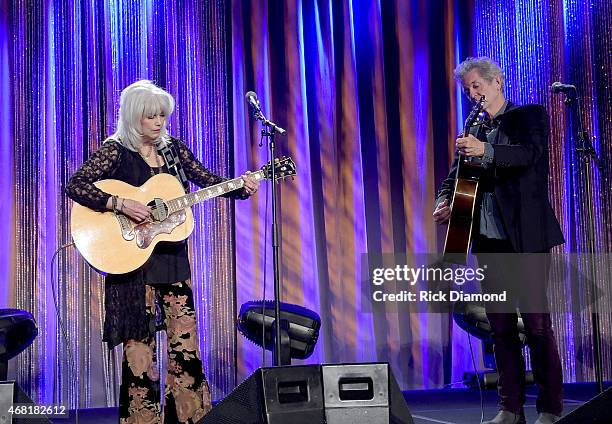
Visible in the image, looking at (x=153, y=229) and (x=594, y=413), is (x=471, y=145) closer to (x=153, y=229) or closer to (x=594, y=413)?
(x=594, y=413)

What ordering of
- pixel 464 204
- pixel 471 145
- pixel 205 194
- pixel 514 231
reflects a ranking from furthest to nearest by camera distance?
pixel 205 194 → pixel 464 204 → pixel 514 231 → pixel 471 145

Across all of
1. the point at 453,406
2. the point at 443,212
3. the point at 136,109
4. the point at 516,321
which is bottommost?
the point at 453,406

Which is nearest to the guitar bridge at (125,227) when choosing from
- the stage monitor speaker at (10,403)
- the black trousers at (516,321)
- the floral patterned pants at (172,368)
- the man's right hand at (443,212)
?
the floral patterned pants at (172,368)

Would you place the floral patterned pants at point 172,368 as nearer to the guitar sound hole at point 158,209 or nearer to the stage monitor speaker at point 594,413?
the guitar sound hole at point 158,209

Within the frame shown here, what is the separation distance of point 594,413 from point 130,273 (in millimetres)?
1903

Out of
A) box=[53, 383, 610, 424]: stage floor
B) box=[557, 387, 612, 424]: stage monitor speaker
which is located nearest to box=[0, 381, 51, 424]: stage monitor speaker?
box=[557, 387, 612, 424]: stage monitor speaker

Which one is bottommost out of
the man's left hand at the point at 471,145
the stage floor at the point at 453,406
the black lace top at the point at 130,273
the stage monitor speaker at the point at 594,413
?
the stage floor at the point at 453,406

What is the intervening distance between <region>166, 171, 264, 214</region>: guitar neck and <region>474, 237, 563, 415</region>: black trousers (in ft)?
3.59

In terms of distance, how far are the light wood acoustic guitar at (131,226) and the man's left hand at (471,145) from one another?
1167mm

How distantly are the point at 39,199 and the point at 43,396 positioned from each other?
1.25 m

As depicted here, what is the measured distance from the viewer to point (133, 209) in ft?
11.5

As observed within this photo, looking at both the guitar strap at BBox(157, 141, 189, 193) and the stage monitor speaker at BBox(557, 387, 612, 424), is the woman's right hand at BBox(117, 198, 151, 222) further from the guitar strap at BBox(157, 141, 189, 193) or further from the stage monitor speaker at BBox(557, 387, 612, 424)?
the stage monitor speaker at BBox(557, 387, 612, 424)

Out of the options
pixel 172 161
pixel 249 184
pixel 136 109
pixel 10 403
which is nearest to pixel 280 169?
pixel 249 184

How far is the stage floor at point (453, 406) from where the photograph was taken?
13.9 feet
